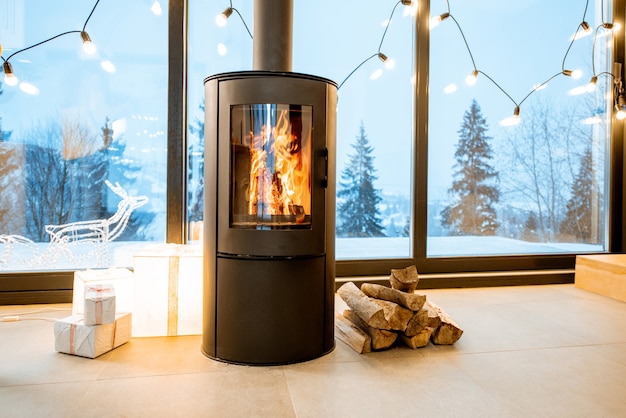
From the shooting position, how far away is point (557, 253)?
387 centimetres

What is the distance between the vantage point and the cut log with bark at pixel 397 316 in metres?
2.15

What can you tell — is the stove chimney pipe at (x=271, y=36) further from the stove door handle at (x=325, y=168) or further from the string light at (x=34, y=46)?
the string light at (x=34, y=46)

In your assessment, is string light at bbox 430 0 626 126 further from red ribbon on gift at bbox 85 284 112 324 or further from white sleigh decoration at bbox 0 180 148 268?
red ribbon on gift at bbox 85 284 112 324

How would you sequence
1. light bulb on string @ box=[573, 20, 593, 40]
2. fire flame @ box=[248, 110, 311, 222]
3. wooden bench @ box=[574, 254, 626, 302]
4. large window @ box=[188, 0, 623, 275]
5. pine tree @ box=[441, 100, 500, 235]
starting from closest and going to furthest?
1. fire flame @ box=[248, 110, 311, 222]
2. wooden bench @ box=[574, 254, 626, 302]
3. large window @ box=[188, 0, 623, 275]
4. pine tree @ box=[441, 100, 500, 235]
5. light bulb on string @ box=[573, 20, 593, 40]

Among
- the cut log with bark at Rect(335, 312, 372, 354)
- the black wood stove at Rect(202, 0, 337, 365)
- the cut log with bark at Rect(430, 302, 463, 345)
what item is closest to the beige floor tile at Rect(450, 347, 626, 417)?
the cut log with bark at Rect(430, 302, 463, 345)

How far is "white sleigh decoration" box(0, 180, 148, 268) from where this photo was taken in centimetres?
298

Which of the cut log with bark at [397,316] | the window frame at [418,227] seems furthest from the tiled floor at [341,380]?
the window frame at [418,227]

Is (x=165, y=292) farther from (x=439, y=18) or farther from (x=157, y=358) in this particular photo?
(x=439, y=18)

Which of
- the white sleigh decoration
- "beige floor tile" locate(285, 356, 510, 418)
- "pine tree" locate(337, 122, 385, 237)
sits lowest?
"beige floor tile" locate(285, 356, 510, 418)

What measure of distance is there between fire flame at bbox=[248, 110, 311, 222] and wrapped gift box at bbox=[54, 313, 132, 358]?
0.85 metres

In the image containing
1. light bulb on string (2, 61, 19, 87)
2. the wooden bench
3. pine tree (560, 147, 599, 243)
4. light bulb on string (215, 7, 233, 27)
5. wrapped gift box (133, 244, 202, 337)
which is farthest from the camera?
pine tree (560, 147, 599, 243)

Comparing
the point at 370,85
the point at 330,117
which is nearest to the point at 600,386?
the point at 330,117

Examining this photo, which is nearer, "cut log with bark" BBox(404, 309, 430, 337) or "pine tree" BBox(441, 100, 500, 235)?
"cut log with bark" BBox(404, 309, 430, 337)

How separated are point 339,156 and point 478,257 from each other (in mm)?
1348
